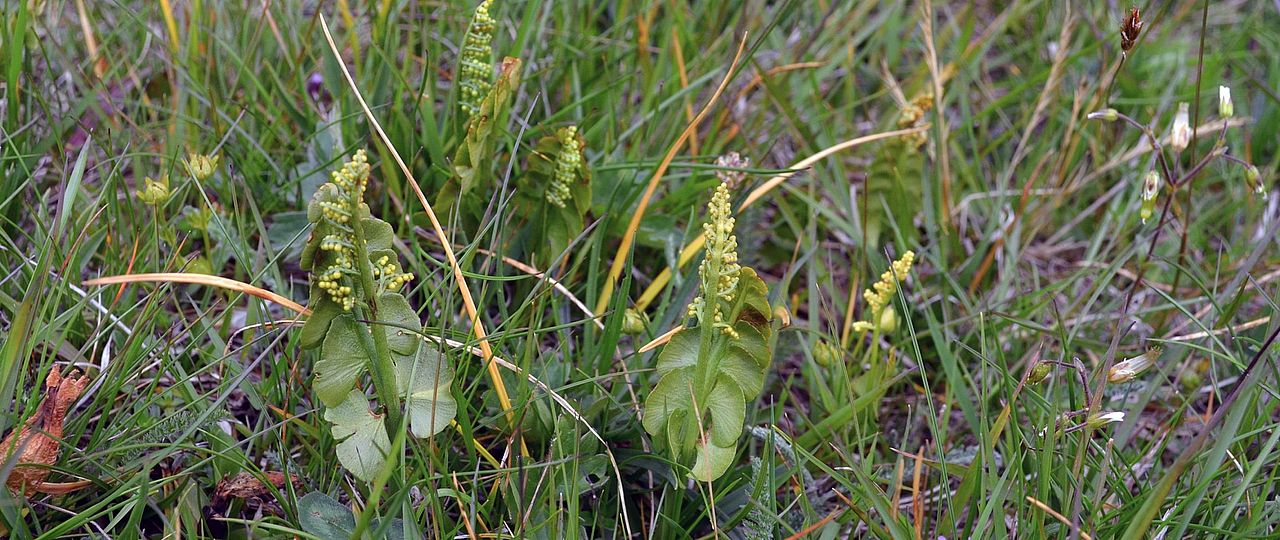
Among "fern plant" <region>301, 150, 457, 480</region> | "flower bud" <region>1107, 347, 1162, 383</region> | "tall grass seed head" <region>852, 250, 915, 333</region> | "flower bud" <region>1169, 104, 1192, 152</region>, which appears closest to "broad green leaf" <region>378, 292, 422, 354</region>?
"fern plant" <region>301, 150, 457, 480</region>

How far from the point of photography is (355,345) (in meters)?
1.43

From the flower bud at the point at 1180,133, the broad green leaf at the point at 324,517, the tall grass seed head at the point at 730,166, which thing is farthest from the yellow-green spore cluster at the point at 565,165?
the flower bud at the point at 1180,133

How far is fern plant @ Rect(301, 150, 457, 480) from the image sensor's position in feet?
4.33

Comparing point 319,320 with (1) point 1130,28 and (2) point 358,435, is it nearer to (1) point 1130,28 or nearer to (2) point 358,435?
(2) point 358,435

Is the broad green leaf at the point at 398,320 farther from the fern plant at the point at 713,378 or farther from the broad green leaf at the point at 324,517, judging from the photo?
the fern plant at the point at 713,378

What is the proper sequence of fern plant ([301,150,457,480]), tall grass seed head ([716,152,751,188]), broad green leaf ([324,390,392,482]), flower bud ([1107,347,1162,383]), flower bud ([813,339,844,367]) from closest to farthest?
1. fern plant ([301,150,457,480])
2. broad green leaf ([324,390,392,482])
3. flower bud ([1107,347,1162,383])
4. flower bud ([813,339,844,367])
5. tall grass seed head ([716,152,751,188])

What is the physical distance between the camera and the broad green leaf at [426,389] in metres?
1.44

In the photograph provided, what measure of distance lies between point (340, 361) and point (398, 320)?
10 cm

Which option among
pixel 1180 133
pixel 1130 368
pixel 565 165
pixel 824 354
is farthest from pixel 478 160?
pixel 1180 133

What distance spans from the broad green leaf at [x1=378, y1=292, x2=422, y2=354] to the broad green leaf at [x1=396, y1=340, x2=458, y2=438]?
2 cm

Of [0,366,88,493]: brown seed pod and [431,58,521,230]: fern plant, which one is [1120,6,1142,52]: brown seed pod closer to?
[431,58,521,230]: fern plant

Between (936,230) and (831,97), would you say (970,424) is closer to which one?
(936,230)

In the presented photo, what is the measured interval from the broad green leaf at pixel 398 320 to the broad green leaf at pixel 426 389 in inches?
0.7

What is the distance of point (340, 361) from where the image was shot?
4.65 feet
